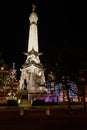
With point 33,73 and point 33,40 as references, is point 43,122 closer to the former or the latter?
point 33,73

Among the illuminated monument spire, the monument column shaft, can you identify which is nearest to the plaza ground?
the illuminated monument spire

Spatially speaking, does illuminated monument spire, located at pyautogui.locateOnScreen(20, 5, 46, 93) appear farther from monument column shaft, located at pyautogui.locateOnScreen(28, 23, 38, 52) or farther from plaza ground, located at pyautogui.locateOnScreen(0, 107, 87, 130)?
plaza ground, located at pyautogui.locateOnScreen(0, 107, 87, 130)

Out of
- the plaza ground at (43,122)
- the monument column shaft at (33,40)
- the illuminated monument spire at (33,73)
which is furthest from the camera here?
the monument column shaft at (33,40)

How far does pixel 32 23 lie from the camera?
81.6m

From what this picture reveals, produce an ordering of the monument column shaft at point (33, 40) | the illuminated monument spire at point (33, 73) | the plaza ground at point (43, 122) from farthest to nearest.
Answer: the monument column shaft at point (33, 40) < the illuminated monument spire at point (33, 73) < the plaza ground at point (43, 122)

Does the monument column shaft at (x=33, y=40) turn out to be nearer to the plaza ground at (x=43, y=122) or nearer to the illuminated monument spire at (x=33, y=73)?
the illuminated monument spire at (x=33, y=73)

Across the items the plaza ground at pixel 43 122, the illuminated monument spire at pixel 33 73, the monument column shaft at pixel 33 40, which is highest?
the monument column shaft at pixel 33 40

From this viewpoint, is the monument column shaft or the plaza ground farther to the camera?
the monument column shaft

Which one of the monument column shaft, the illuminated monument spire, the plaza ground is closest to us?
the plaza ground

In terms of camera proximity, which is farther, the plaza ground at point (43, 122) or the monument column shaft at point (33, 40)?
→ the monument column shaft at point (33, 40)

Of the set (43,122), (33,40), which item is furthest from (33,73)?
(43,122)

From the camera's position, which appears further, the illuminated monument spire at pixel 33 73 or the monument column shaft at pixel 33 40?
the monument column shaft at pixel 33 40

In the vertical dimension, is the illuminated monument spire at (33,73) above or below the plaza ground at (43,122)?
above

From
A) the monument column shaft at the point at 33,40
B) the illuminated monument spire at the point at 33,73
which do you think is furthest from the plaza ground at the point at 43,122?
the monument column shaft at the point at 33,40
